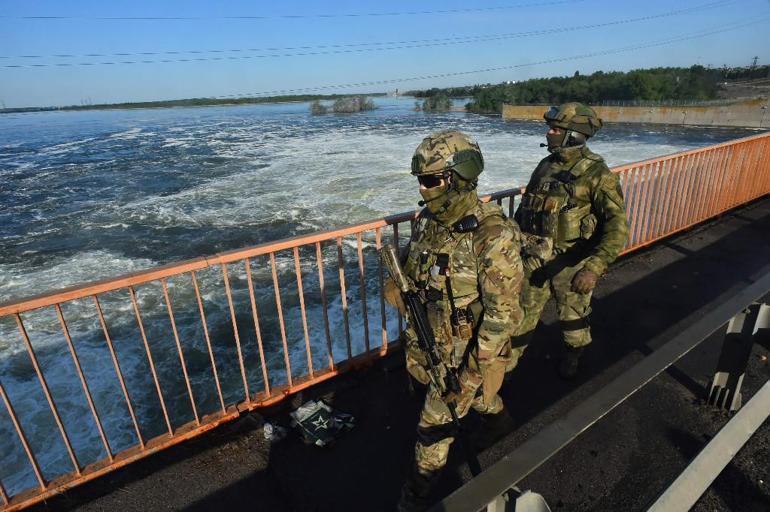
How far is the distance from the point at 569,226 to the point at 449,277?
4.74ft

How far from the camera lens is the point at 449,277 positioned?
6.96 ft

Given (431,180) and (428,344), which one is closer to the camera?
(431,180)

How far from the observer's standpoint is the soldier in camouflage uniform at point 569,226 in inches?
118

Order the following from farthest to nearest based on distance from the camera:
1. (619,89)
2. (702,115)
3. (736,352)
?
(619,89)
(702,115)
(736,352)

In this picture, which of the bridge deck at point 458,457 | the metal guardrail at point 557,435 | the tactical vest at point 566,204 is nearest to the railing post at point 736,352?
the bridge deck at point 458,457

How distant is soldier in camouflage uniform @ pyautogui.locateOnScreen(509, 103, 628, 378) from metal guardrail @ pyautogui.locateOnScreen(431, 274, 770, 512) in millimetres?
958

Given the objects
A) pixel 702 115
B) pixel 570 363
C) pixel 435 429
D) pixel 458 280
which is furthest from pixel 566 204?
pixel 702 115

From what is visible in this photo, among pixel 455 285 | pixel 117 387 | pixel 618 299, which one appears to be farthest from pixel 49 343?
pixel 618 299

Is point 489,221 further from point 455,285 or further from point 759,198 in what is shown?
point 759,198

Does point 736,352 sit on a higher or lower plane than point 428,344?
lower

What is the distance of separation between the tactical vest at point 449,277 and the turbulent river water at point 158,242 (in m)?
3.63

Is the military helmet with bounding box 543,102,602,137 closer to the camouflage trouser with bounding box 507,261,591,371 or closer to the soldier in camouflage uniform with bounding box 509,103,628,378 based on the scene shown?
the soldier in camouflage uniform with bounding box 509,103,628,378

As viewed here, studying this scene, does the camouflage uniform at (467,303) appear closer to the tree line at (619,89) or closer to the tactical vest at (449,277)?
the tactical vest at (449,277)

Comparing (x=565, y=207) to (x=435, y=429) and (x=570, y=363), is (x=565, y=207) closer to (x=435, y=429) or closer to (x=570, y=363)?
(x=570, y=363)
